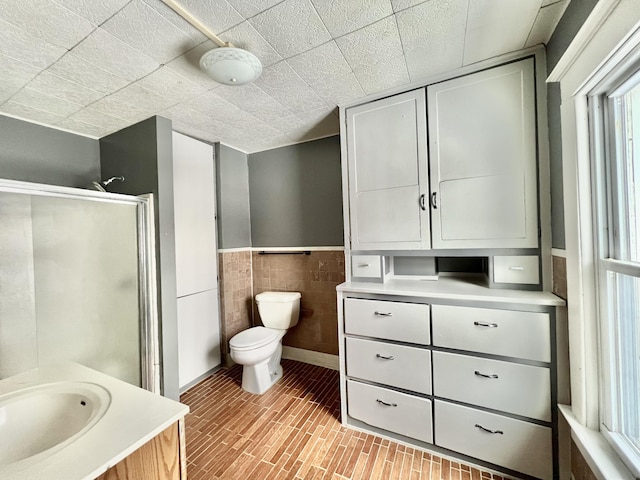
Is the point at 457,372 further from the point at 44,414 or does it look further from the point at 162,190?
the point at 162,190

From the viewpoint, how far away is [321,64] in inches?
53.8

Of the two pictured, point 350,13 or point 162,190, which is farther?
point 162,190

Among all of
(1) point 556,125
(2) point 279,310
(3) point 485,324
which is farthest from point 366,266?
(1) point 556,125

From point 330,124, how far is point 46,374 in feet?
7.50

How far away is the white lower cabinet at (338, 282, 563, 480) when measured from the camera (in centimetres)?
A: 121

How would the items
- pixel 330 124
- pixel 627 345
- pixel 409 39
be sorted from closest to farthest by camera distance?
pixel 627 345
pixel 409 39
pixel 330 124

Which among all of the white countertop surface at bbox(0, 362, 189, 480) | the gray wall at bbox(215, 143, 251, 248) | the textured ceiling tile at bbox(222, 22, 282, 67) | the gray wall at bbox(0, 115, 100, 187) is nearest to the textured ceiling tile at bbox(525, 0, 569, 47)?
the textured ceiling tile at bbox(222, 22, 282, 67)

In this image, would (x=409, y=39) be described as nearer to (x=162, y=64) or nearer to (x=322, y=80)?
(x=322, y=80)

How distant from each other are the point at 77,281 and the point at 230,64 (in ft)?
5.64

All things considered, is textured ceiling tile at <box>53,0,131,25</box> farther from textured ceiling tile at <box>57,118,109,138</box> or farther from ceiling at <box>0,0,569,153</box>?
textured ceiling tile at <box>57,118,109,138</box>

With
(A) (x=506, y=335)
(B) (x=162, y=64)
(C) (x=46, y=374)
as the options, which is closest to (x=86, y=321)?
(C) (x=46, y=374)

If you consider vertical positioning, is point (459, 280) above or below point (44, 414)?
above

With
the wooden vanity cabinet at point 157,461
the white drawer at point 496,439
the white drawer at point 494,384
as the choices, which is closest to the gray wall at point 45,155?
the wooden vanity cabinet at point 157,461

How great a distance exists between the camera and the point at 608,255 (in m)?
0.99
